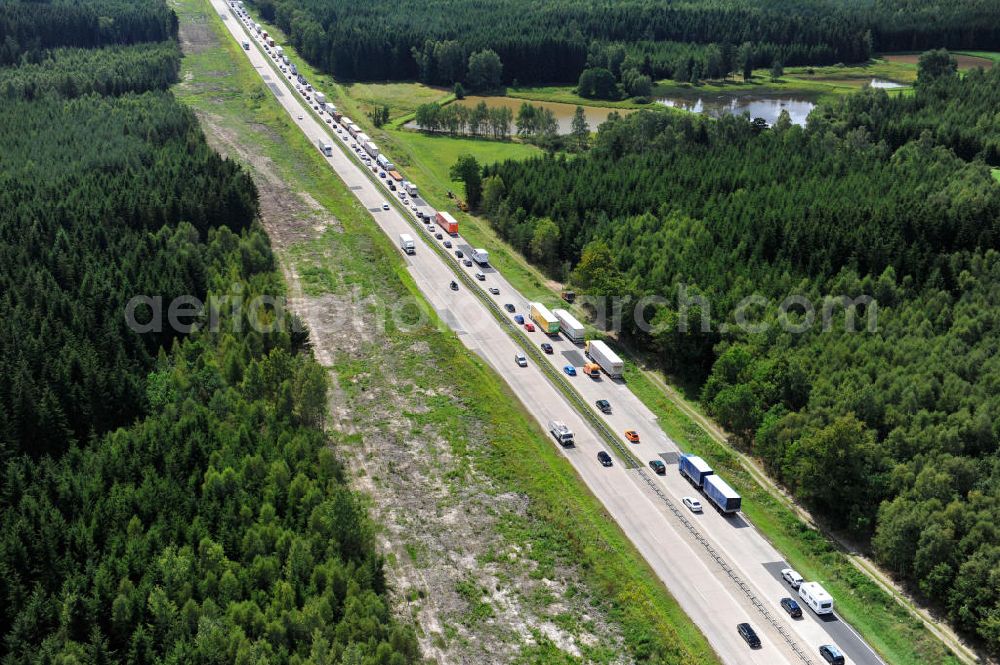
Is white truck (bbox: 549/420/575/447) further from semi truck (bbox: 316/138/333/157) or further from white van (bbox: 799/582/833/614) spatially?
semi truck (bbox: 316/138/333/157)

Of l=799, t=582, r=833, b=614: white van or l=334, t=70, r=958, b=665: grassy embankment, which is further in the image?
l=799, t=582, r=833, b=614: white van

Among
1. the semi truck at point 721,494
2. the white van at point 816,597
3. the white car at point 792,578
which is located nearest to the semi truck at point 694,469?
the semi truck at point 721,494

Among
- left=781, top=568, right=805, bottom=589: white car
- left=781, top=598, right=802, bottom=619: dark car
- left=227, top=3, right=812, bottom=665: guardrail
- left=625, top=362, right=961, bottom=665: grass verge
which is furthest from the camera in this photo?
left=781, top=568, right=805, bottom=589: white car

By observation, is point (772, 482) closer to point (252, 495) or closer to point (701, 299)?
point (701, 299)

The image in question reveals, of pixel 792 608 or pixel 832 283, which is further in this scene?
pixel 832 283

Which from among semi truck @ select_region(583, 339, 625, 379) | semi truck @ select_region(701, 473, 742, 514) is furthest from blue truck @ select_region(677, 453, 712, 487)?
semi truck @ select_region(583, 339, 625, 379)

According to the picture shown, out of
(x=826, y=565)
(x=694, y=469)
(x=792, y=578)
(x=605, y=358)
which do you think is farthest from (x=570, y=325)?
(x=792, y=578)

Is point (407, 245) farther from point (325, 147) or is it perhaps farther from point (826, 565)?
point (826, 565)

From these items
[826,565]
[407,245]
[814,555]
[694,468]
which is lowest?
[826,565]
